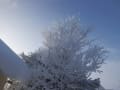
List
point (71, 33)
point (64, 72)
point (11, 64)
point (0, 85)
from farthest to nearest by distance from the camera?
1. point (71, 33)
2. point (64, 72)
3. point (0, 85)
4. point (11, 64)

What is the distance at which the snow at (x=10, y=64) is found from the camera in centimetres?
946

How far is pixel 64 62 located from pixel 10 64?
3.28 m

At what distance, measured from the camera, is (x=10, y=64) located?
9.68 m

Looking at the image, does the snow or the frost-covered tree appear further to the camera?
the frost-covered tree

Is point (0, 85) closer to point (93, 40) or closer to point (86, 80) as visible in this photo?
point (86, 80)

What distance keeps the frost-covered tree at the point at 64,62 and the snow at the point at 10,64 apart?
1391 millimetres

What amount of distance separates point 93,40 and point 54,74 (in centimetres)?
266

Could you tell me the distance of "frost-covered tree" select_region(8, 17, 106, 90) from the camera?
39.5ft

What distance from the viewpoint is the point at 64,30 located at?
12961 mm

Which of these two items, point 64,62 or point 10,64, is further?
point 64,62

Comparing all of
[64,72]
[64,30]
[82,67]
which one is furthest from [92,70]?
[64,30]

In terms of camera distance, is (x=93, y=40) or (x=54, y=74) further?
(x=93, y=40)

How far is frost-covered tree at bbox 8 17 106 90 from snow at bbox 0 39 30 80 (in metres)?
1.39

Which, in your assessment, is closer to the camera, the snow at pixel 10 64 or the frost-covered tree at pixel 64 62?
the snow at pixel 10 64
